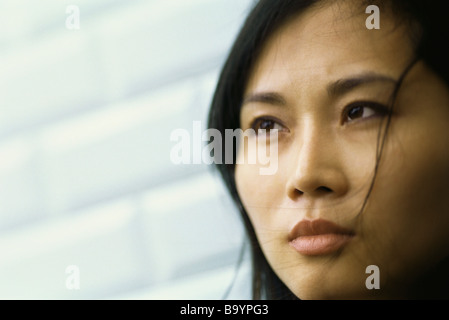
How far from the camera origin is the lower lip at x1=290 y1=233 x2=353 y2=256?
0.47 metres

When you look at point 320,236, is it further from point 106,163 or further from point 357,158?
point 106,163

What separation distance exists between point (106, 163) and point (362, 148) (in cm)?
34

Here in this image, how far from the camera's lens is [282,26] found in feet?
→ 1.66

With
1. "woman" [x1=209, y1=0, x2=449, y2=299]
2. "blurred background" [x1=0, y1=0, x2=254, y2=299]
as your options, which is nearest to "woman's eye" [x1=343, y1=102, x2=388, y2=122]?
"woman" [x1=209, y1=0, x2=449, y2=299]

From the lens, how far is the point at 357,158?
465mm

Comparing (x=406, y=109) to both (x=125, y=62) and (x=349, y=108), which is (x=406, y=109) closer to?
(x=349, y=108)

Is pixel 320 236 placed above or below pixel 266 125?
below

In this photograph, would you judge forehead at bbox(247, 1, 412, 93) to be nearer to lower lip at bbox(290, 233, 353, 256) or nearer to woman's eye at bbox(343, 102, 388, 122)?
woman's eye at bbox(343, 102, 388, 122)

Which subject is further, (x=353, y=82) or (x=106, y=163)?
(x=106, y=163)

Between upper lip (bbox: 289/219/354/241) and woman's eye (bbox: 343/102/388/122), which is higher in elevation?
woman's eye (bbox: 343/102/388/122)

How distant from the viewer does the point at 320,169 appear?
1.51 feet

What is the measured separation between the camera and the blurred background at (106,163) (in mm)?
657

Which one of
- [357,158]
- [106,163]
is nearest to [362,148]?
[357,158]
